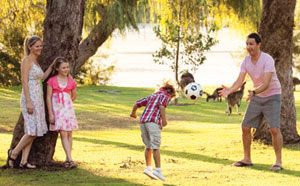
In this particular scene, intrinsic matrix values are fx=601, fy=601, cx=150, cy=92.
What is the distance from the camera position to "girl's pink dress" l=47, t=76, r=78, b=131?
840 centimetres

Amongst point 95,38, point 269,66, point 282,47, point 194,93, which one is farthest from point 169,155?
point 95,38

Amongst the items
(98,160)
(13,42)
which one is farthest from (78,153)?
(13,42)

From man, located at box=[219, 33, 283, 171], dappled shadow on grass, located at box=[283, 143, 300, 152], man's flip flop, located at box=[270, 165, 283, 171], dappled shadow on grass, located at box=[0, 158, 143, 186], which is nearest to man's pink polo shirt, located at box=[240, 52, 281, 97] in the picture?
man, located at box=[219, 33, 283, 171]

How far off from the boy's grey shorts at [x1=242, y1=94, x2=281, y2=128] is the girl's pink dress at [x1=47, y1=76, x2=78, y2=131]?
100 inches

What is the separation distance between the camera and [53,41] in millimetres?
8734

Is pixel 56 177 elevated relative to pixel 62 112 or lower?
lower

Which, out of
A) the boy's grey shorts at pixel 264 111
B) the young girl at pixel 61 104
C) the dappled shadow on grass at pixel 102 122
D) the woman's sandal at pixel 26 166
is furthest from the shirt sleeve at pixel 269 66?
the dappled shadow on grass at pixel 102 122

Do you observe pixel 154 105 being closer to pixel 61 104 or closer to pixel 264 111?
pixel 61 104

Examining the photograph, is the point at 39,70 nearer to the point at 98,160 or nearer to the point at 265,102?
the point at 98,160

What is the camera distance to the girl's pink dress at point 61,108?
27.6 ft

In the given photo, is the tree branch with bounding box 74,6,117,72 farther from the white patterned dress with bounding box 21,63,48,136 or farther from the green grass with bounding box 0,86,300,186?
the white patterned dress with bounding box 21,63,48,136

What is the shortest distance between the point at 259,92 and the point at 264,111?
1.47ft

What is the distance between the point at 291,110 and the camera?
436 inches

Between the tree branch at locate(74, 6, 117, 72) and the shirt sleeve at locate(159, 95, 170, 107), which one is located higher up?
the tree branch at locate(74, 6, 117, 72)
